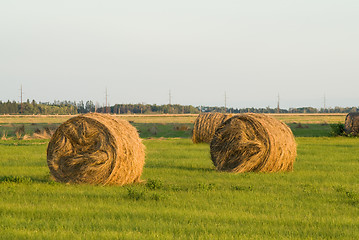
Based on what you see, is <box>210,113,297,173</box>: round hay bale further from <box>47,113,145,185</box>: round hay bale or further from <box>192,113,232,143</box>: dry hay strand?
<box>192,113,232,143</box>: dry hay strand

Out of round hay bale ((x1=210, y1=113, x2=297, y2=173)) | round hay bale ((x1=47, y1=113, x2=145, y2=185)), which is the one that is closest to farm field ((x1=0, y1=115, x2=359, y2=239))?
round hay bale ((x1=47, y1=113, x2=145, y2=185))

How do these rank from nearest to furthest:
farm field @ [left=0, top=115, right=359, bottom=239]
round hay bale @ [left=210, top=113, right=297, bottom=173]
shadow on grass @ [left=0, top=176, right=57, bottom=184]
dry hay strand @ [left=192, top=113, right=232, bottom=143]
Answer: farm field @ [left=0, top=115, right=359, bottom=239], shadow on grass @ [left=0, top=176, right=57, bottom=184], round hay bale @ [left=210, top=113, right=297, bottom=173], dry hay strand @ [left=192, top=113, right=232, bottom=143]

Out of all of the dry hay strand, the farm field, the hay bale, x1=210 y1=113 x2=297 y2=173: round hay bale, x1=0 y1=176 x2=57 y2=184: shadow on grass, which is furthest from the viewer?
the hay bale

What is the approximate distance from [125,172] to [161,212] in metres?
4.34

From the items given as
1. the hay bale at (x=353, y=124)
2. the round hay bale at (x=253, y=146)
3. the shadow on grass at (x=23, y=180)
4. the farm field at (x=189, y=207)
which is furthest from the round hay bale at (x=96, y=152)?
the hay bale at (x=353, y=124)

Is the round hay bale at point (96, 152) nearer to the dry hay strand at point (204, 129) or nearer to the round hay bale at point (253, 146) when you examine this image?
the round hay bale at point (253, 146)

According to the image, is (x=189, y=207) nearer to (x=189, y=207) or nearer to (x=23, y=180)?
(x=189, y=207)

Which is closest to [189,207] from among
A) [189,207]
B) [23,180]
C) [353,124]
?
[189,207]

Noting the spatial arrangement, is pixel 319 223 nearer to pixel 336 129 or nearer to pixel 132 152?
pixel 132 152

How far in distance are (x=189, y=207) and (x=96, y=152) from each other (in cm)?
459

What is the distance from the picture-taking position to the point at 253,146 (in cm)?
1723

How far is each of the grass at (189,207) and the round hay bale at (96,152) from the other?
0.59 metres

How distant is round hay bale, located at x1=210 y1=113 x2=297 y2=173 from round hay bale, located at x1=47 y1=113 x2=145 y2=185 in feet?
13.7

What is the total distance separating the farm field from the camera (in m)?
8.59
